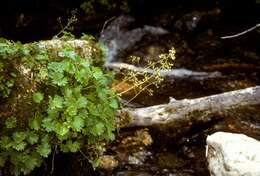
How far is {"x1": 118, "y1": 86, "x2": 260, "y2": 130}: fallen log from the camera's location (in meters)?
4.75

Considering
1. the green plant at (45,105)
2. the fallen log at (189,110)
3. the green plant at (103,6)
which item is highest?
the green plant at (103,6)

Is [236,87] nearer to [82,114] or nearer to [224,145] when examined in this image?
[224,145]

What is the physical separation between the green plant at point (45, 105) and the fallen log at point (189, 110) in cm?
111

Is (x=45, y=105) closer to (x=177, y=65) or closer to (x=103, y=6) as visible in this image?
(x=177, y=65)

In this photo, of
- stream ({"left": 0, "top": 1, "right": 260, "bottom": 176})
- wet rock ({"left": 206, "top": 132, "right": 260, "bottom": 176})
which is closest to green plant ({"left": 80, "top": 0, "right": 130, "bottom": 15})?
stream ({"left": 0, "top": 1, "right": 260, "bottom": 176})

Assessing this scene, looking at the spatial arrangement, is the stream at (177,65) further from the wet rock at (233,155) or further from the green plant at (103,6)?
the wet rock at (233,155)

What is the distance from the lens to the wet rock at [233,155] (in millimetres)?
3775

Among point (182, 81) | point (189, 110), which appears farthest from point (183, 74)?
point (189, 110)

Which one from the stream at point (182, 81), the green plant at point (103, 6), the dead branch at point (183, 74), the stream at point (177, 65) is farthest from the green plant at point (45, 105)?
the green plant at point (103, 6)

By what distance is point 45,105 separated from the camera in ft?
11.5

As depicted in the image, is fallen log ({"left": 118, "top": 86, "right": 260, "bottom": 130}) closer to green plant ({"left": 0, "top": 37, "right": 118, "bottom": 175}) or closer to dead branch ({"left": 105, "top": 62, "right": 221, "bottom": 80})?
green plant ({"left": 0, "top": 37, "right": 118, "bottom": 175})

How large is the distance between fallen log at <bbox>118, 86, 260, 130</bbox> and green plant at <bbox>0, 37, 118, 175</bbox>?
3.65 ft

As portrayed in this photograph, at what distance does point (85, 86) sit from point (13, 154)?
2.64 feet

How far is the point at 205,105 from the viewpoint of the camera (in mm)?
4895
